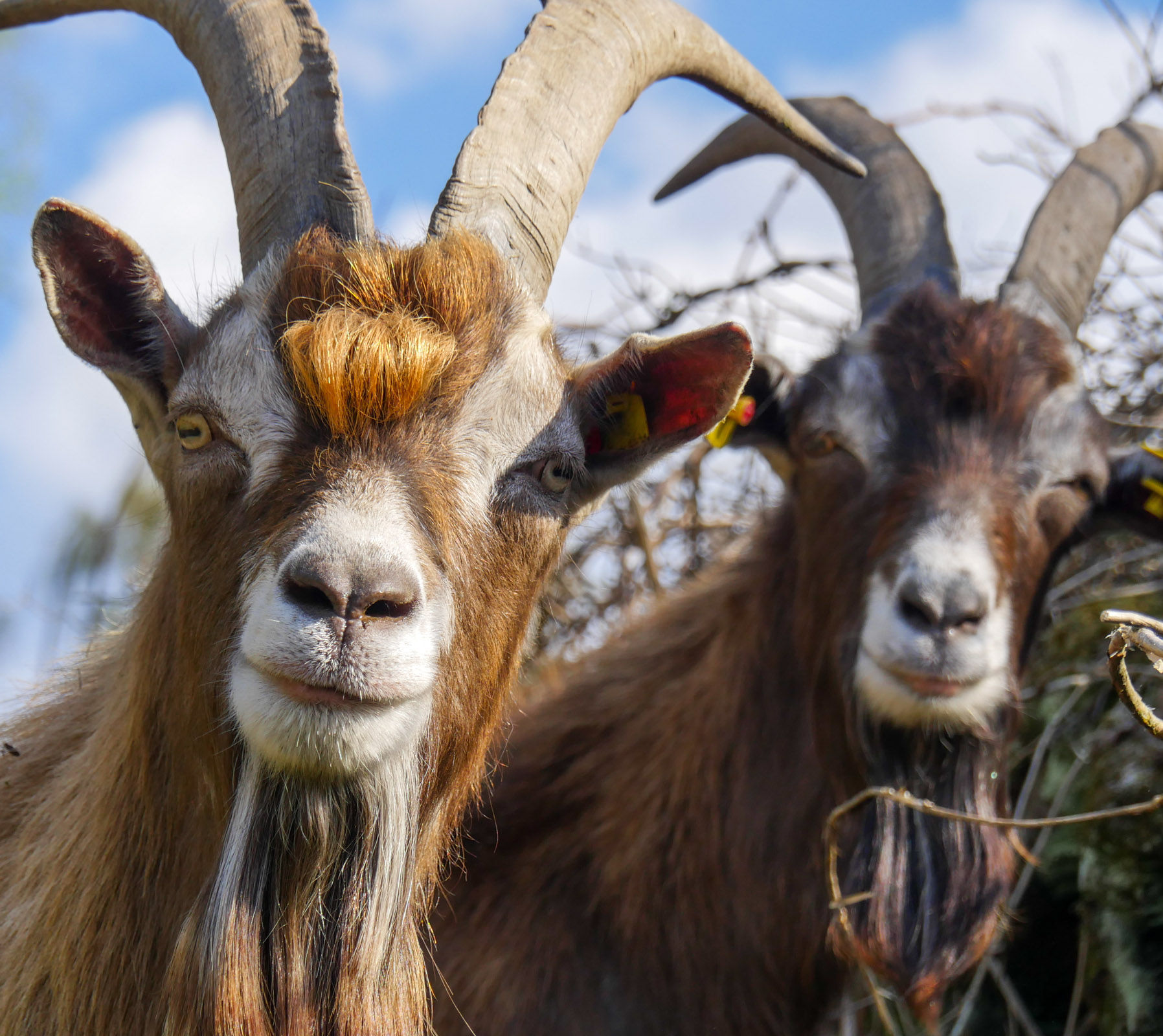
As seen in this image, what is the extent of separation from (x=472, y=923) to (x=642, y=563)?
3.59 m

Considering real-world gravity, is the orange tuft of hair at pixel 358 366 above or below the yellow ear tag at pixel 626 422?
below

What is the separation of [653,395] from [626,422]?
107 mm

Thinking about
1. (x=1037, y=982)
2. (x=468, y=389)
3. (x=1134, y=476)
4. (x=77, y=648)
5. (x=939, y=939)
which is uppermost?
(x=1134, y=476)

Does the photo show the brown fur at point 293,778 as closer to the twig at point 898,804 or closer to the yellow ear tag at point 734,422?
the twig at point 898,804

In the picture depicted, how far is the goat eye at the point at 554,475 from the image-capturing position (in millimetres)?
3205

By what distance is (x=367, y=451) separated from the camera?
278cm

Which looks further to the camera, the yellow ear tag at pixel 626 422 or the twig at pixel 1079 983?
the twig at pixel 1079 983

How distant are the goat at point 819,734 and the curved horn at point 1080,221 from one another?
16cm

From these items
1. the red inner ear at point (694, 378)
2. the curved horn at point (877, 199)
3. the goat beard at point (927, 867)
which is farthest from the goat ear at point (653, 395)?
the curved horn at point (877, 199)

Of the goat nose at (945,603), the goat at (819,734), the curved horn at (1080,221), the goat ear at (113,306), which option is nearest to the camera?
the goat ear at (113,306)

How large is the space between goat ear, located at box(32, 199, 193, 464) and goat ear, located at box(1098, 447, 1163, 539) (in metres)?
3.55

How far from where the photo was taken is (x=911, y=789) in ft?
14.4

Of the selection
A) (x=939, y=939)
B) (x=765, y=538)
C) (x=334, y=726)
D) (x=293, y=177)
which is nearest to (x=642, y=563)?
(x=765, y=538)

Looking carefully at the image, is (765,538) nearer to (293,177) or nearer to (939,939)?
(939,939)
